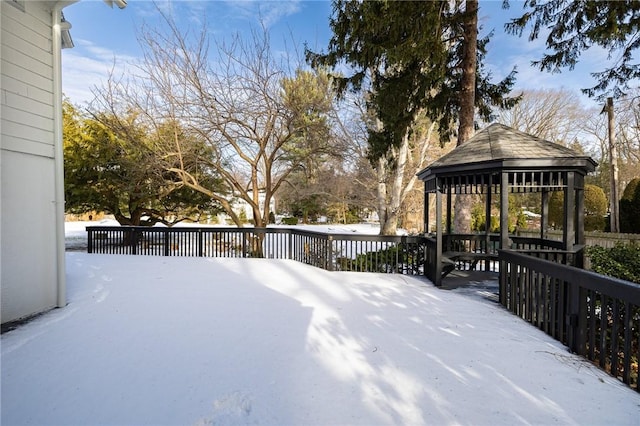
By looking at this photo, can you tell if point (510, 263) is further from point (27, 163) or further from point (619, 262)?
point (27, 163)

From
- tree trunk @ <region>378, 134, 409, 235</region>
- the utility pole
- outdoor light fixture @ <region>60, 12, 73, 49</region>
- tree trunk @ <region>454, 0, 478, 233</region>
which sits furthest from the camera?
tree trunk @ <region>378, 134, 409, 235</region>

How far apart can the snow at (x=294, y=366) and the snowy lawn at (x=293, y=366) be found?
12 mm

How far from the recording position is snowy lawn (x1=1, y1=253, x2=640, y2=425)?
1.94 meters

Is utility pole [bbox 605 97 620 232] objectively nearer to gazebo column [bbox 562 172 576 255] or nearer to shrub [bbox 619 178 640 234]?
shrub [bbox 619 178 640 234]

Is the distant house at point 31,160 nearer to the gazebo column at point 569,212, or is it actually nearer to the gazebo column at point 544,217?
the gazebo column at point 569,212

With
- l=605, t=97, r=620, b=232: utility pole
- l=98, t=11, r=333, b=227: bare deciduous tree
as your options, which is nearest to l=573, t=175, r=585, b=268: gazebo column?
l=98, t=11, r=333, b=227: bare deciduous tree

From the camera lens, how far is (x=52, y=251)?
378cm

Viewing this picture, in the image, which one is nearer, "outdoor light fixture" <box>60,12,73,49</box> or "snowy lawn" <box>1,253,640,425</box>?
"snowy lawn" <box>1,253,640,425</box>

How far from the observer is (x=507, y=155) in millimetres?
4516

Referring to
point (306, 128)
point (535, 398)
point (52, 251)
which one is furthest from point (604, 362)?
point (306, 128)

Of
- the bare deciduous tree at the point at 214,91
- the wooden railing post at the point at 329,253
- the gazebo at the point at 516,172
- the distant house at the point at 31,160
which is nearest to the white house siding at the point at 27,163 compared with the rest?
the distant house at the point at 31,160

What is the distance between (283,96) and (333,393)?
9176mm

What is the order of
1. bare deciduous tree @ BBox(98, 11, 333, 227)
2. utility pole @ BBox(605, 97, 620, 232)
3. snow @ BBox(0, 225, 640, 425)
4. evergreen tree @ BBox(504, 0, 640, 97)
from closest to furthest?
1. snow @ BBox(0, 225, 640, 425)
2. evergreen tree @ BBox(504, 0, 640, 97)
3. bare deciduous tree @ BBox(98, 11, 333, 227)
4. utility pole @ BBox(605, 97, 620, 232)

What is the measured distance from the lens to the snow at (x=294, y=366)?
193 centimetres
